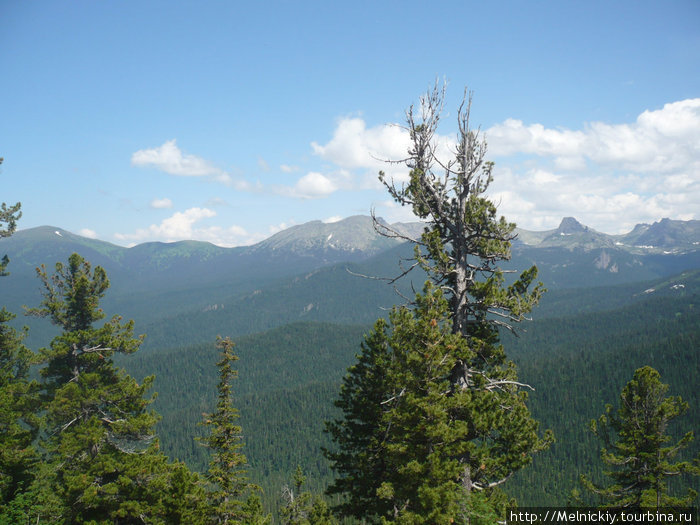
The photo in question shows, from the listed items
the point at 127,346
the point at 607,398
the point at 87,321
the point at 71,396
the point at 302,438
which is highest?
the point at 87,321

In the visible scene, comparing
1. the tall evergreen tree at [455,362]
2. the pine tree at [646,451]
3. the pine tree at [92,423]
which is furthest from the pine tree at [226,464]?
the pine tree at [646,451]

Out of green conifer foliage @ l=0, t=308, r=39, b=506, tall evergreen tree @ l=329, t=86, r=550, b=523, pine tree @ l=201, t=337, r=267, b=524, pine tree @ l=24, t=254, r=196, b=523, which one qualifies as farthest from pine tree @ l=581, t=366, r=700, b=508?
green conifer foliage @ l=0, t=308, r=39, b=506

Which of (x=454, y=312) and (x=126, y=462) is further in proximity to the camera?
(x=126, y=462)

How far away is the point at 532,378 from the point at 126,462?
18326cm

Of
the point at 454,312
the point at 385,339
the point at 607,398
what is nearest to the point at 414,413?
the point at 454,312

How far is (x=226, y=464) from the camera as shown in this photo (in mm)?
20188

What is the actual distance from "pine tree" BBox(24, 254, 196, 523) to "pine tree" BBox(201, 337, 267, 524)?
1711mm

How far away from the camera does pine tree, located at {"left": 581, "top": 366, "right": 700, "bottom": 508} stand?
69.1 feet

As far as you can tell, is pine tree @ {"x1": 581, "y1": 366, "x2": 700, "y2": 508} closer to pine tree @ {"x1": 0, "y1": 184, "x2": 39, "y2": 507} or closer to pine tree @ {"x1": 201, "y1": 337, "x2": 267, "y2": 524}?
pine tree @ {"x1": 201, "y1": 337, "x2": 267, "y2": 524}

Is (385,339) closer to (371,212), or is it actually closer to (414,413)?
(414,413)

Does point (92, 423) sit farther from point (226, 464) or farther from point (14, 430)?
point (226, 464)

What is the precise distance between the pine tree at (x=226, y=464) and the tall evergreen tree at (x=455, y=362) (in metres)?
8.55

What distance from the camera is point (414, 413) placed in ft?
43.4

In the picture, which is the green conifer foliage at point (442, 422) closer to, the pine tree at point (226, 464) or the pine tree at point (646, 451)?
the pine tree at point (226, 464)
